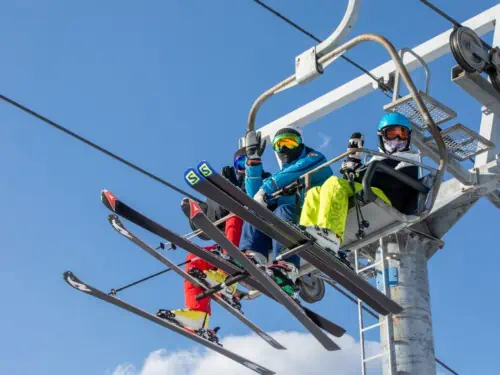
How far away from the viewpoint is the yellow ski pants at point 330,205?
1034 cm

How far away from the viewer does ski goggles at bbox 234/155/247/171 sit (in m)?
11.8

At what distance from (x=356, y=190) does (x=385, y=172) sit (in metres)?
0.39

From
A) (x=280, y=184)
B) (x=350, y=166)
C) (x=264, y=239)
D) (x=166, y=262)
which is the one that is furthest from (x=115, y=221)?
(x=350, y=166)

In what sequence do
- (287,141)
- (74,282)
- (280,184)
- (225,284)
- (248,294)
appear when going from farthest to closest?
(248,294)
(74,282)
(225,284)
(287,141)
(280,184)

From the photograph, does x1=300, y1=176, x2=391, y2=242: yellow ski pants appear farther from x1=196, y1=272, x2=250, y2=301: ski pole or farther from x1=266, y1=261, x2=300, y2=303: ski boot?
x1=196, y1=272, x2=250, y2=301: ski pole

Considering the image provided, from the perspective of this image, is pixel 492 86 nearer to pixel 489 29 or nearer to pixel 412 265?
pixel 489 29

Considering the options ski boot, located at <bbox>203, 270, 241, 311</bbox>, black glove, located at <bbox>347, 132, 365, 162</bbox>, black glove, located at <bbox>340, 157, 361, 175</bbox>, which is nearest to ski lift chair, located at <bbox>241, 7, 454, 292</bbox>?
black glove, located at <bbox>340, 157, 361, 175</bbox>

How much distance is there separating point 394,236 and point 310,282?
138 centimetres

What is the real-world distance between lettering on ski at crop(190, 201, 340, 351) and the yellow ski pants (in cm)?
66

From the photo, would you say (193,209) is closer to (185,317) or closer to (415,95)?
(185,317)

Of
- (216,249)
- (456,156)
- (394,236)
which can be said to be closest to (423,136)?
(456,156)

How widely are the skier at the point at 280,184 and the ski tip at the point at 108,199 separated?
1.25 metres

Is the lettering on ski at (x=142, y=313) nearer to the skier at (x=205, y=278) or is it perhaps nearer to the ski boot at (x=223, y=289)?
the skier at (x=205, y=278)

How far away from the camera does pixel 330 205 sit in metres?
10.3
